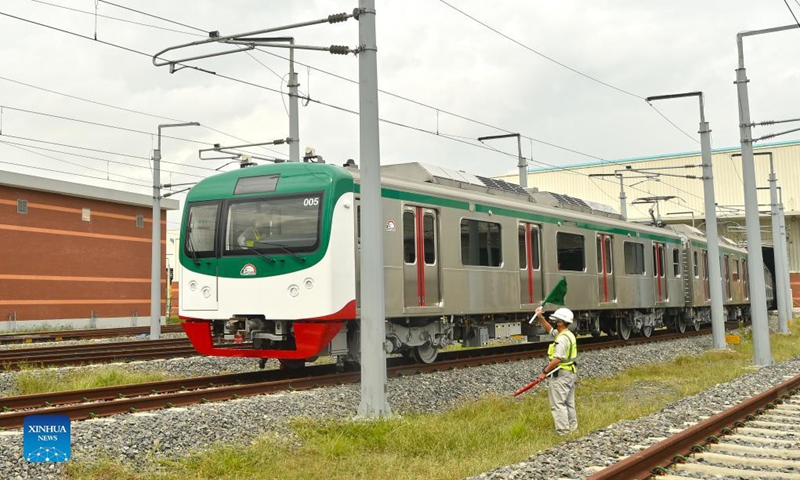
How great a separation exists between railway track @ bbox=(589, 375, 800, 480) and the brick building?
29723 millimetres

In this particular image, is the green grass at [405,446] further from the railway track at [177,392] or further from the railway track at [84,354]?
the railway track at [84,354]

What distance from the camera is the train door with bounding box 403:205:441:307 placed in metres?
13.4

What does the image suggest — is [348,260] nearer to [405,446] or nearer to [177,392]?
[177,392]

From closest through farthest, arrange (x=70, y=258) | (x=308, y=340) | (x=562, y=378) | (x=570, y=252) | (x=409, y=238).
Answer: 1. (x=562, y=378)
2. (x=308, y=340)
3. (x=409, y=238)
4. (x=570, y=252)
5. (x=70, y=258)

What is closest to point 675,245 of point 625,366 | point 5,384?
point 625,366

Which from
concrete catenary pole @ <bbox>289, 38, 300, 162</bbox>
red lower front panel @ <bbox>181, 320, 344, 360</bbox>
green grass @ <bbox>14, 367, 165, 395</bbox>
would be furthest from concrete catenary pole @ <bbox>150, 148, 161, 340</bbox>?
red lower front panel @ <bbox>181, 320, 344, 360</bbox>

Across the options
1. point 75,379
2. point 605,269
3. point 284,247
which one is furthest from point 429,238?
point 605,269

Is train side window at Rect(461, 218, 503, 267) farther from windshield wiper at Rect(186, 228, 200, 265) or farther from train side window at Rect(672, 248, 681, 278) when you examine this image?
train side window at Rect(672, 248, 681, 278)

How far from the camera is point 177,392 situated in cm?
1223

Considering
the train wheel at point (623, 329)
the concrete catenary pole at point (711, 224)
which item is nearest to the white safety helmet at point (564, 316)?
the concrete catenary pole at point (711, 224)

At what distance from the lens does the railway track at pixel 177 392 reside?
9.74m

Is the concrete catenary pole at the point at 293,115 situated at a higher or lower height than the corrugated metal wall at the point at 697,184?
lower

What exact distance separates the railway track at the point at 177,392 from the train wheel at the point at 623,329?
25.5ft

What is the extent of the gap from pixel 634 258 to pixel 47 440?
63.5ft
